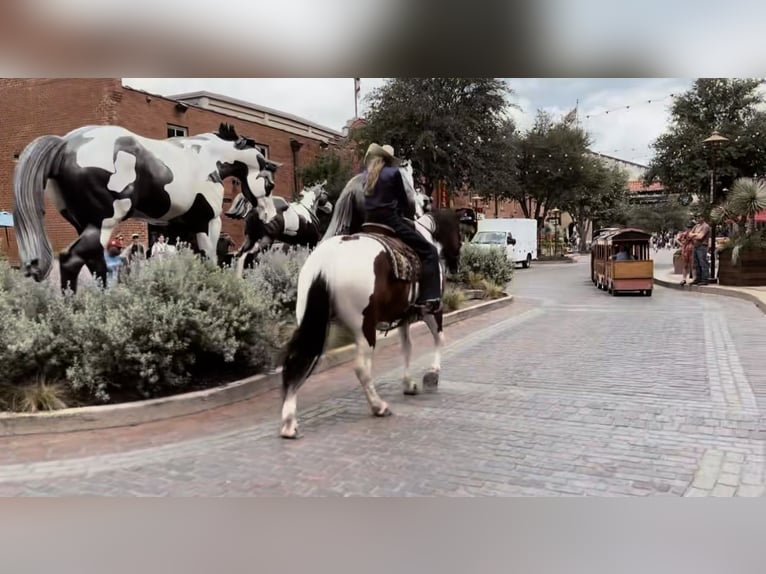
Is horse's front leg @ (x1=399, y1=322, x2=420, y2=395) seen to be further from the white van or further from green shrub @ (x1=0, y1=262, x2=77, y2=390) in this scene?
the white van

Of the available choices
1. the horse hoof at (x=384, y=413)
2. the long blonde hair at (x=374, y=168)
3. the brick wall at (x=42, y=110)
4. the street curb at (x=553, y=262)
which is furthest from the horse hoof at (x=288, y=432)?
the street curb at (x=553, y=262)

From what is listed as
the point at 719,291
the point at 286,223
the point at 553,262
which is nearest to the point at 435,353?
the point at 286,223

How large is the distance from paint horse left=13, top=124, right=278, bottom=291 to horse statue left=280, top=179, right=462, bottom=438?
81.9 inches

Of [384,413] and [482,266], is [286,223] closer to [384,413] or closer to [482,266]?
[384,413]

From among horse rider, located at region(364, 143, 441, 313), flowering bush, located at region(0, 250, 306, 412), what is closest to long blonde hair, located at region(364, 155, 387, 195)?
horse rider, located at region(364, 143, 441, 313)

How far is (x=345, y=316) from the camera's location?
4.80m

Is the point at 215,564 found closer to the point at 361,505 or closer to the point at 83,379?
the point at 361,505

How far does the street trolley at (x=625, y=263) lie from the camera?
14664 millimetres

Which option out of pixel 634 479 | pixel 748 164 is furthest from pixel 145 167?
pixel 748 164

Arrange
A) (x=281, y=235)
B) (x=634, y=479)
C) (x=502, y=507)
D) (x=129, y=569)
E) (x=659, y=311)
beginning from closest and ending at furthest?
(x=129, y=569)
(x=502, y=507)
(x=634, y=479)
(x=281, y=235)
(x=659, y=311)

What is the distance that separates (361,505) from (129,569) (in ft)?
4.16

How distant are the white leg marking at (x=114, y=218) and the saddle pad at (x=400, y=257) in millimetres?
2468

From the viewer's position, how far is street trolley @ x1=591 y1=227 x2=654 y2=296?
14.7 metres

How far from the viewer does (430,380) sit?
19.7 ft
